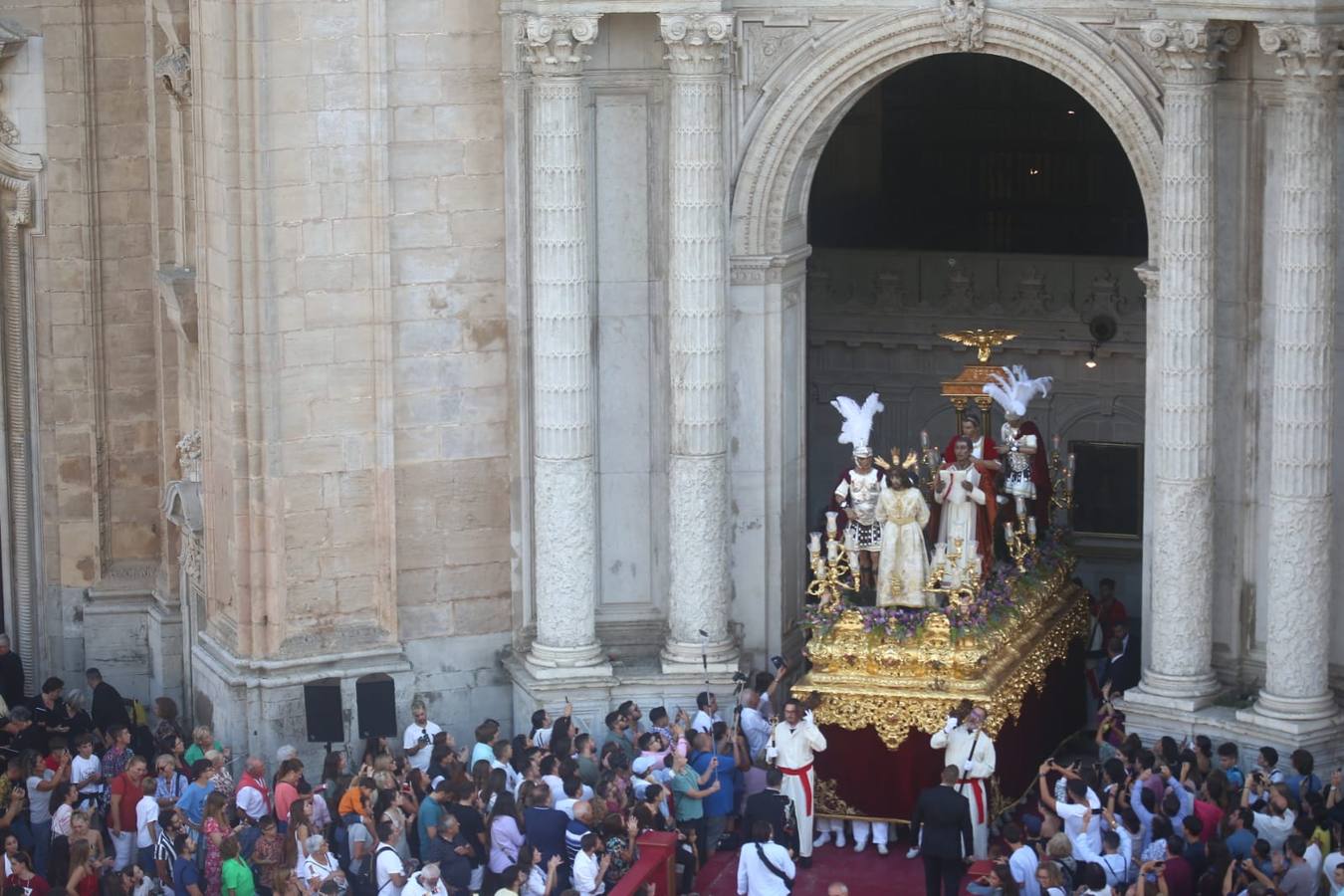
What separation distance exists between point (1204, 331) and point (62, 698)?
12.1 meters

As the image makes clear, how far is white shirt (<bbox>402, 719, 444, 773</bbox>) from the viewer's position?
32.0 meters

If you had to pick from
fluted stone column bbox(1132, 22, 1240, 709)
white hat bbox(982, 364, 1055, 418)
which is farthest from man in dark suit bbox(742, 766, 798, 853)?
white hat bbox(982, 364, 1055, 418)

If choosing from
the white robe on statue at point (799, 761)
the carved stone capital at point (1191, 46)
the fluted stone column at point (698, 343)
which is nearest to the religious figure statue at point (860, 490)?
the fluted stone column at point (698, 343)

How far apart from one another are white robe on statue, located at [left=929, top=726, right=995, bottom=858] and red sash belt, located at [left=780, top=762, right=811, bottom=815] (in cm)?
116

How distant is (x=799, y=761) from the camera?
30516 mm

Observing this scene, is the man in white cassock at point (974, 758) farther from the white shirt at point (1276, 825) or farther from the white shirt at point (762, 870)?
the white shirt at point (1276, 825)

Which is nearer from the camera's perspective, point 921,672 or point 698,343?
point 921,672

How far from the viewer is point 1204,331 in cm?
3083

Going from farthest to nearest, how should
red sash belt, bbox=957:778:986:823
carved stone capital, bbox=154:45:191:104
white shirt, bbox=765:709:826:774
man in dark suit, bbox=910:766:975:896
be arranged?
carved stone capital, bbox=154:45:191:104
white shirt, bbox=765:709:826:774
red sash belt, bbox=957:778:986:823
man in dark suit, bbox=910:766:975:896

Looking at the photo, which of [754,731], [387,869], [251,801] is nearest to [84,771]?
[251,801]

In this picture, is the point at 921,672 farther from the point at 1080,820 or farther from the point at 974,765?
the point at 1080,820

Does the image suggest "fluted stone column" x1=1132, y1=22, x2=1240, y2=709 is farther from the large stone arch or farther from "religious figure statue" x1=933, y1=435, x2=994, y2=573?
"religious figure statue" x1=933, y1=435, x2=994, y2=573

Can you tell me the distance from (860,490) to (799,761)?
2837mm

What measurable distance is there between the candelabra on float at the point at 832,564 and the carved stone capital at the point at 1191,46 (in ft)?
17.0
